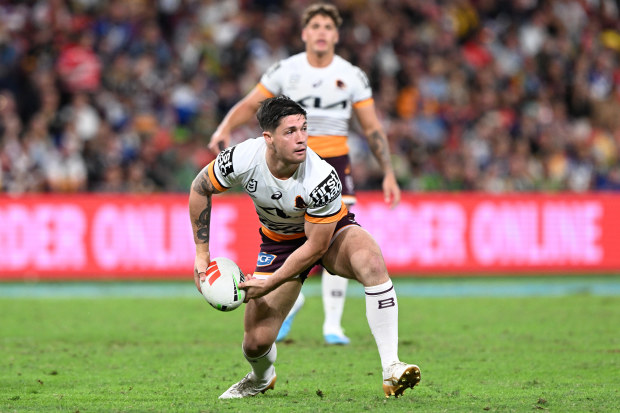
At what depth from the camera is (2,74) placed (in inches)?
653

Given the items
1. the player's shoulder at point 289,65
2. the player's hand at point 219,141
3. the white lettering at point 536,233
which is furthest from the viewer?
the white lettering at point 536,233

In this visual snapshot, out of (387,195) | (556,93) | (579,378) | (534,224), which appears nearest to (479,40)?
(556,93)

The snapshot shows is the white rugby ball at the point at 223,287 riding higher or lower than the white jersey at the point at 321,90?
lower

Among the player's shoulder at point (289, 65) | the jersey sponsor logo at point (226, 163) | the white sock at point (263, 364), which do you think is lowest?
the white sock at point (263, 364)

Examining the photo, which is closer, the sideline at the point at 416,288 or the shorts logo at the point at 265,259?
the shorts logo at the point at 265,259

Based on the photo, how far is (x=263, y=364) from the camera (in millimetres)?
6227

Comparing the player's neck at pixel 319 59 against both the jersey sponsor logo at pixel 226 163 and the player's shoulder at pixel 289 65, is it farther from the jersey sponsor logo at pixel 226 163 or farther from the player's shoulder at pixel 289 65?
the jersey sponsor logo at pixel 226 163

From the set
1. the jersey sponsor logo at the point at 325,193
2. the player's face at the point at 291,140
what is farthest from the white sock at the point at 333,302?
the player's face at the point at 291,140

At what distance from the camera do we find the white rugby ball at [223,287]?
577cm

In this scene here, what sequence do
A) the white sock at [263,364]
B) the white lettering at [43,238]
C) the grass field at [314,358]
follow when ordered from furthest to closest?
the white lettering at [43,238] < the white sock at [263,364] < the grass field at [314,358]

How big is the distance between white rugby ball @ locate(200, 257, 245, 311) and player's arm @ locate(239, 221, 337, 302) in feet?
0.26

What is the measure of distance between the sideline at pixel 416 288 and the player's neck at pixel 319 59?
5570 mm

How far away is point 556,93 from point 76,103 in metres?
9.82

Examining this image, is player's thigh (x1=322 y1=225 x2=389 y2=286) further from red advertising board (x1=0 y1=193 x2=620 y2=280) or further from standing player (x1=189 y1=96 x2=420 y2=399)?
red advertising board (x1=0 y1=193 x2=620 y2=280)
